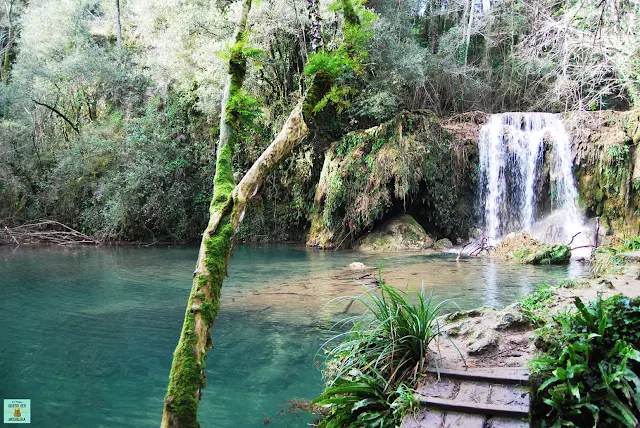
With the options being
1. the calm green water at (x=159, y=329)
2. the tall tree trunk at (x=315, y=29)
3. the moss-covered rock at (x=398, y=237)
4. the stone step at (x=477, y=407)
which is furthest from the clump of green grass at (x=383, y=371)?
the moss-covered rock at (x=398, y=237)

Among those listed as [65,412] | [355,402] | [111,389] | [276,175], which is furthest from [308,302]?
[276,175]

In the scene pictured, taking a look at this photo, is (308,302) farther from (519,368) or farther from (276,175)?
(276,175)

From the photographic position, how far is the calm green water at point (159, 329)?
4.81 meters

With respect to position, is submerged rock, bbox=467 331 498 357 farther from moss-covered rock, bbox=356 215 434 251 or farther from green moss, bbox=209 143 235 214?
moss-covered rock, bbox=356 215 434 251

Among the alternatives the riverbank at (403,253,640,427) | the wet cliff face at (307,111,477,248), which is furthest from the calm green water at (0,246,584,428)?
the wet cliff face at (307,111,477,248)

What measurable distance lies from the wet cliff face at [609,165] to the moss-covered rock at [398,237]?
5.05 metres

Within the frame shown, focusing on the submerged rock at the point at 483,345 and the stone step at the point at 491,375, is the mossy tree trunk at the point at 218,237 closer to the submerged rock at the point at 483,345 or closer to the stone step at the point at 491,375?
the stone step at the point at 491,375

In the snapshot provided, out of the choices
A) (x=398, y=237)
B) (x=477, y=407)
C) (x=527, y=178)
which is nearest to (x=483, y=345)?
(x=477, y=407)

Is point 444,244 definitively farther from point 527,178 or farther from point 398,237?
point 527,178

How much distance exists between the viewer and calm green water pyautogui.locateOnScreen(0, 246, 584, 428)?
4.81m

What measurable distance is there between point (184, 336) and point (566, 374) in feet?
7.80

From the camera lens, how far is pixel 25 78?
22.2 metres

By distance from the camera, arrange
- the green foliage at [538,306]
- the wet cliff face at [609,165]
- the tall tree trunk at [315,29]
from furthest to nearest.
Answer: the wet cliff face at [609,165]
the tall tree trunk at [315,29]
the green foliage at [538,306]

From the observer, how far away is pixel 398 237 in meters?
16.3
